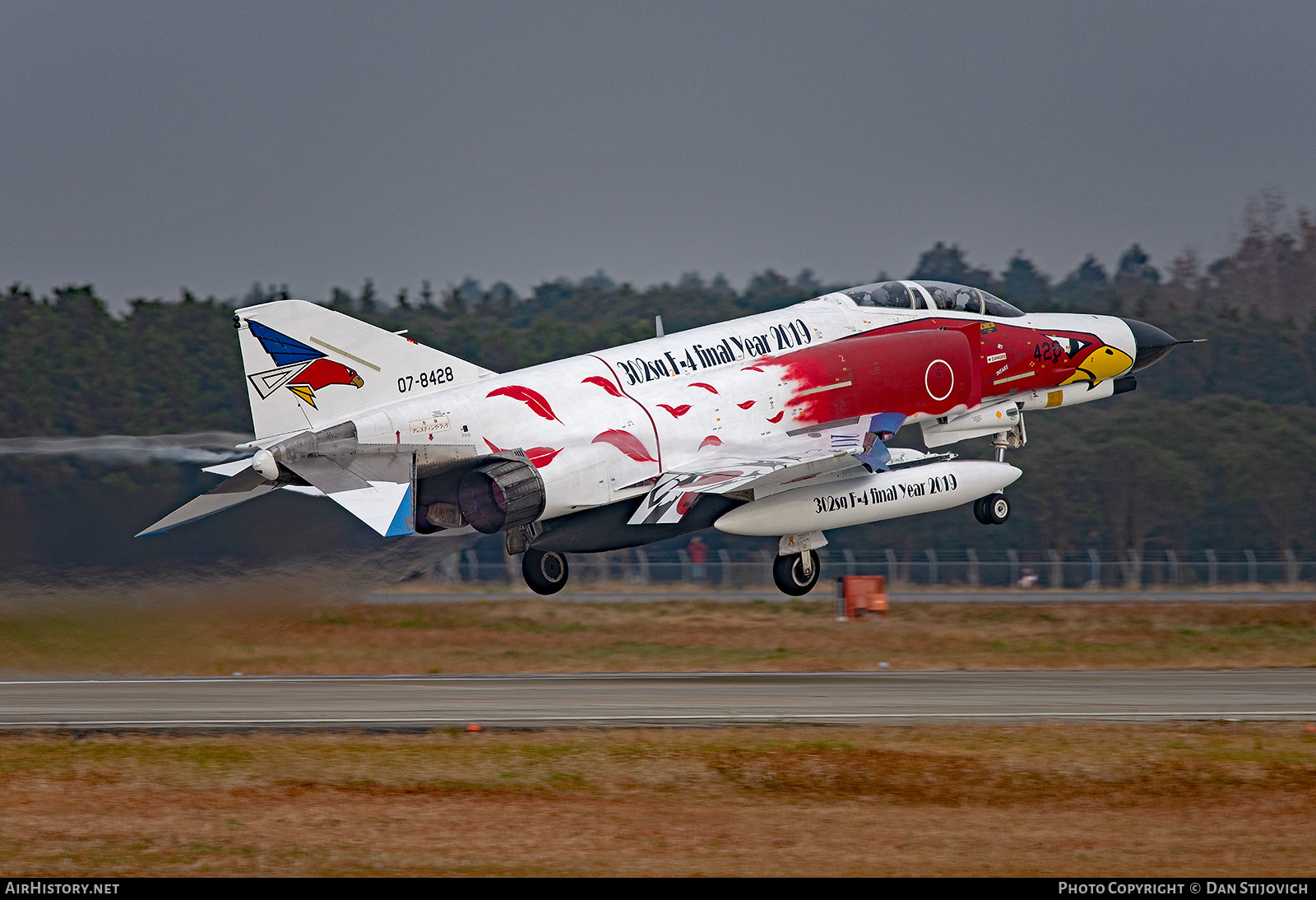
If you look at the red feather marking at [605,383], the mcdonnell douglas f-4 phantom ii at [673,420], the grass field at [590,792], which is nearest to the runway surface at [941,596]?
the mcdonnell douglas f-4 phantom ii at [673,420]

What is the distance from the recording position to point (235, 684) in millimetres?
26922

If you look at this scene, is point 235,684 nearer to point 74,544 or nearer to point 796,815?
point 74,544

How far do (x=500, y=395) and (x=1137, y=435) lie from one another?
4983 centimetres

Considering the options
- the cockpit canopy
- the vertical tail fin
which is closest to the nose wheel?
the cockpit canopy

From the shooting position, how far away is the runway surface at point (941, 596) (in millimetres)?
45000

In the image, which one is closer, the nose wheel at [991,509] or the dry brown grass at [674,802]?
the dry brown grass at [674,802]

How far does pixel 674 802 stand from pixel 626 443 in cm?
717

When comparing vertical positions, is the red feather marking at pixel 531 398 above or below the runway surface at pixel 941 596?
above

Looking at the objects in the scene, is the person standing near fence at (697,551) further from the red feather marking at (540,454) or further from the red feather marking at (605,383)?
the red feather marking at (540,454)

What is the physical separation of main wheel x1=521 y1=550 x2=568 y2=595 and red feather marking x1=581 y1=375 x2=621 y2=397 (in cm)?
266

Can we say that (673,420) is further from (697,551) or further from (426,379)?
(697,551)

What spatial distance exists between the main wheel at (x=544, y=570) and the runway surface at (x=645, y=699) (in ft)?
5.78

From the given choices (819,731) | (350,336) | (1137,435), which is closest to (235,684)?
(350,336)
